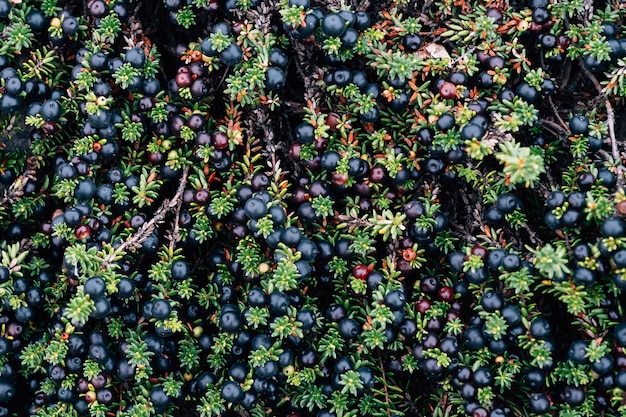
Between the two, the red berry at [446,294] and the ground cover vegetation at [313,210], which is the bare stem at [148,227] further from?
the red berry at [446,294]

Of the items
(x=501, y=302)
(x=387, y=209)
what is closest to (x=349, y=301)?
(x=387, y=209)

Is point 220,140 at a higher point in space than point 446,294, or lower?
higher

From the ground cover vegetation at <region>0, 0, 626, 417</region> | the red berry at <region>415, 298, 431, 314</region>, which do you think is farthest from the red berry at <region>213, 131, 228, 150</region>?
the red berry at <region>415, 298, 431, 314</region>

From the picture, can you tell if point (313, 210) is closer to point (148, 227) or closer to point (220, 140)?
point (220, 140)

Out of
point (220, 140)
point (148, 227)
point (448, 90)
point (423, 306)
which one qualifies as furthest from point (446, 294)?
point (148, 227)

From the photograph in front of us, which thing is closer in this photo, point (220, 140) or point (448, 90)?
point (448, 90)

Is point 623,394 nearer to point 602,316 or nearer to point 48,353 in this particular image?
point 602,316

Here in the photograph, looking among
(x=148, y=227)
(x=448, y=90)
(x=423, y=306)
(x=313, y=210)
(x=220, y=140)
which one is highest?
(x=448, y=90)

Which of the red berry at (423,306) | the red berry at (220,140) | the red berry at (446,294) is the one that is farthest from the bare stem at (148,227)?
the red berry at (446,294)
